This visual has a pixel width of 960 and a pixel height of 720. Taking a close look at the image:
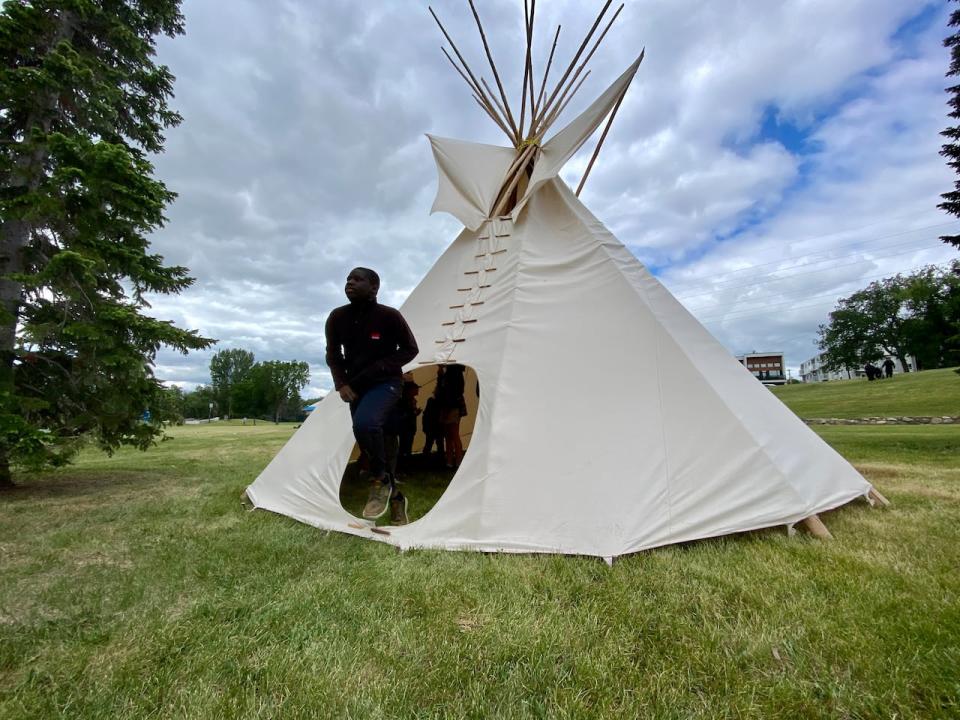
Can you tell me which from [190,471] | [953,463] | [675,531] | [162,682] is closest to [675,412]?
[675,531]

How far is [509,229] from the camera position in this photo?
410cm

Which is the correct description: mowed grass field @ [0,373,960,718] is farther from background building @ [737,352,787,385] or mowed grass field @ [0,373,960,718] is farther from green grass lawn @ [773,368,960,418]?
background building @ [737,352,787,385]

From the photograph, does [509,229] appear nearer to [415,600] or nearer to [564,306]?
[564,306]

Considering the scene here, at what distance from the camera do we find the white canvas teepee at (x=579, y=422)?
2580mm

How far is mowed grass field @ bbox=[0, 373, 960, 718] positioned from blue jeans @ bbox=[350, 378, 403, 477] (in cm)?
54

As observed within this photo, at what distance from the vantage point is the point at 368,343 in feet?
10.3

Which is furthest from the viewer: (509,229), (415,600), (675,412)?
(509,229)

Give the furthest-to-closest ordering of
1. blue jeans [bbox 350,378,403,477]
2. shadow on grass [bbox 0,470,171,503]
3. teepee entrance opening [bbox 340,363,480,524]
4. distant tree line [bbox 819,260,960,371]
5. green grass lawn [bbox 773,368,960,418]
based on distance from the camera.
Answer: distant tree line [bbox 819,260,960,371], green grass lawn [bbox 773,368,960,418], shadow on grass [bbox 0,470,171,503], teepee entrance opening [bbox 340,363,480,524], blue jeans [bbox 350,378,403,477]

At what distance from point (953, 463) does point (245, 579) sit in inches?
306

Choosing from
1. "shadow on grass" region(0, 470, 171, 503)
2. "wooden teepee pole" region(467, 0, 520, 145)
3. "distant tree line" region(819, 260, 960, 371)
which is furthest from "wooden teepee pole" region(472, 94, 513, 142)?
"distant tree line" region(819, 260, 960, 371)

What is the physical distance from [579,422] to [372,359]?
4.73 ft

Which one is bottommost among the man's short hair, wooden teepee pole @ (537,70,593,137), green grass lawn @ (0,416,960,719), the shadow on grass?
the shadow on grass

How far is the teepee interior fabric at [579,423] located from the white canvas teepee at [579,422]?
11mm

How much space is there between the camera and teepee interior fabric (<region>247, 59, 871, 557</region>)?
8.46 ft
